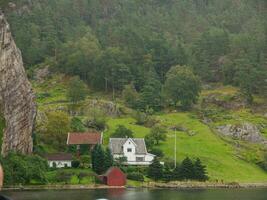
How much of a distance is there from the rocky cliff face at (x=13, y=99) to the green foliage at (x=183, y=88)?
161 ft

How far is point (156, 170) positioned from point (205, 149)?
21568mm

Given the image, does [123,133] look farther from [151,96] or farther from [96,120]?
[151,96]

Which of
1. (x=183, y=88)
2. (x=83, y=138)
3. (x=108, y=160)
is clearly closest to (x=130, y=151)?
(x=83, y=138)

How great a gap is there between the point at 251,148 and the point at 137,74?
5047 cm

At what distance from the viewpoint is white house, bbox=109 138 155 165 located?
4237 inches

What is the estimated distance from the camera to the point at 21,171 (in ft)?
294

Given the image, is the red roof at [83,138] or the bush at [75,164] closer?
the bush at [75,164]

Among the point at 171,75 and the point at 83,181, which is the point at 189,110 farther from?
the point at 83,181

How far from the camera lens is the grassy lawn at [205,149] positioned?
10488 cm

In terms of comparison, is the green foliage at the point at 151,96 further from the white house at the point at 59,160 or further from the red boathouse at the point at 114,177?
the red boathouse at the point at 114,177

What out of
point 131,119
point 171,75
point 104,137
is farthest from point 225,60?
point 104,137

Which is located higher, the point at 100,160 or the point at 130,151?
the point at 130,151

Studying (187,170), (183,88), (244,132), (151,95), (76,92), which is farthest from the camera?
(183,88)

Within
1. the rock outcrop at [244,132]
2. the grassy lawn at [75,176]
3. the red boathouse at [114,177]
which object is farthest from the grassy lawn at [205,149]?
the grassy lawn at [75,176]
